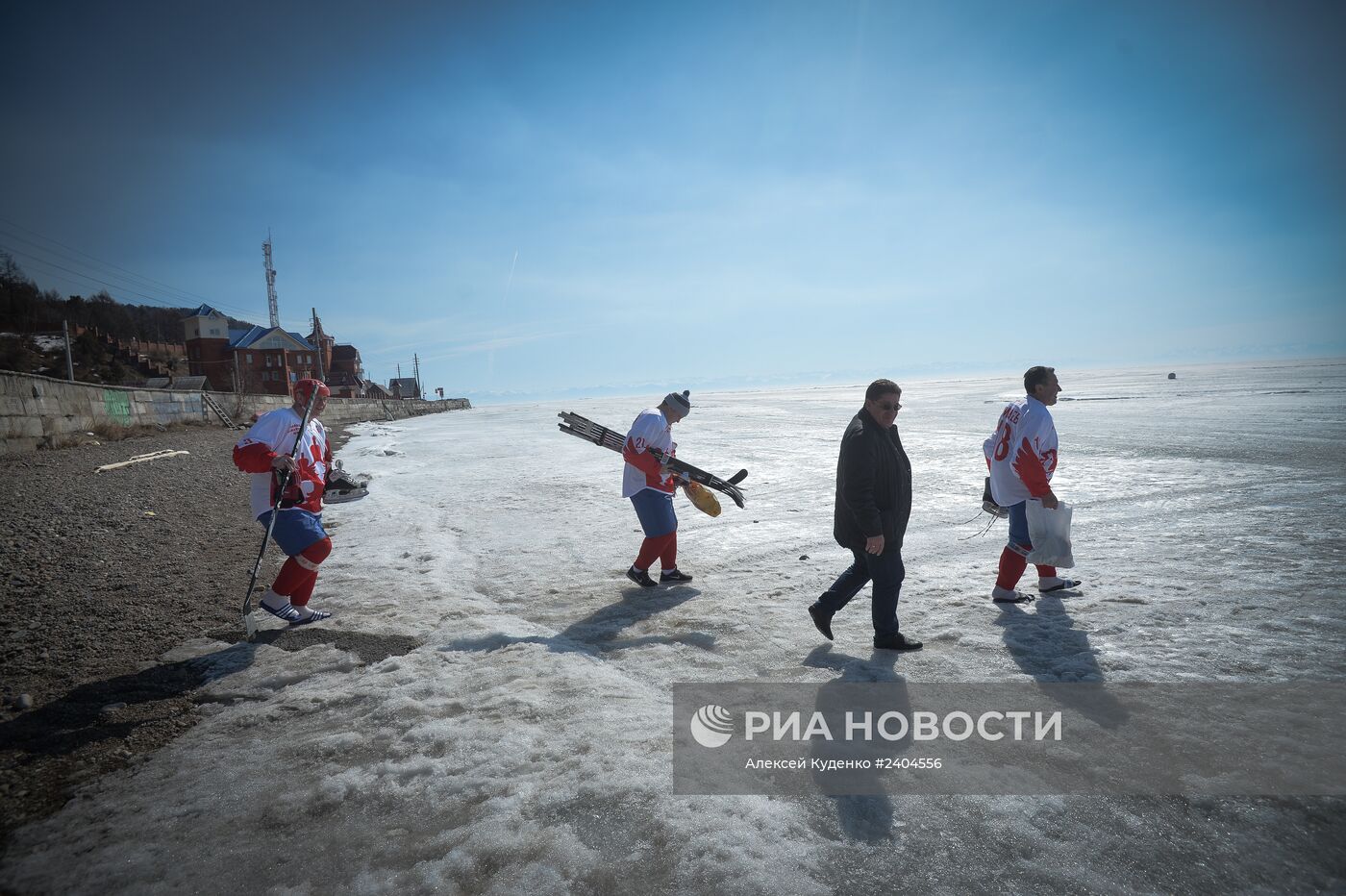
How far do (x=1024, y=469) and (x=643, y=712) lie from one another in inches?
154

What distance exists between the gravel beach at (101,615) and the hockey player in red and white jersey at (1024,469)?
5925 millimetres

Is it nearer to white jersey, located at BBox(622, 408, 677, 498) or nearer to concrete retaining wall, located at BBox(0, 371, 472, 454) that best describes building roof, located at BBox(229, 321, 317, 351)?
concrete retaining wall, located at BBox(0, 371, 472, 454)

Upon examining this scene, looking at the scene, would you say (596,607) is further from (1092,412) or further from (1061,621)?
(1092,412)

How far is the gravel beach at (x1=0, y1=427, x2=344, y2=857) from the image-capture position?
3.21m

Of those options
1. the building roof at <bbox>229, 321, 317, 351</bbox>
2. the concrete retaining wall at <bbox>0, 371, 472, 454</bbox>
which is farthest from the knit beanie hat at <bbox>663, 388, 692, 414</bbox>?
the building roof at <bbox>229, 321, 317, 351</bbox>

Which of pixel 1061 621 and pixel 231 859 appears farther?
pixel 1061 621

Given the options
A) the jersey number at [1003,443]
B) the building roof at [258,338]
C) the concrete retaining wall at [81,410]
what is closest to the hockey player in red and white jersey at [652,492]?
the jersey number at [1003,443]

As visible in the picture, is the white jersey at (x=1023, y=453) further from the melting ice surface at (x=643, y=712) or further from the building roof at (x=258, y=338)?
the building roof at (x=258, y=338)

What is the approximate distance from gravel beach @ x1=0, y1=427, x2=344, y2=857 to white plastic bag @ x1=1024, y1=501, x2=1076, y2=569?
20.1 ft

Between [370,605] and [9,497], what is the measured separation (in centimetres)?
874

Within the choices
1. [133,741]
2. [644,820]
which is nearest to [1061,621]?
[644,820]

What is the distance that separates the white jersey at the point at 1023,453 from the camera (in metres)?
5.14

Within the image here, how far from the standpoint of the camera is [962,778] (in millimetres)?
2842

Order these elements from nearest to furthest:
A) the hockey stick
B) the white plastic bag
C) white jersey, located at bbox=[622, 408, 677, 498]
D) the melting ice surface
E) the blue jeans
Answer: the melting ice surface, the blue jeans, the hockey stick, the white plastic bag, white jersey, located at bbox=[622, 408, 677, 498]
